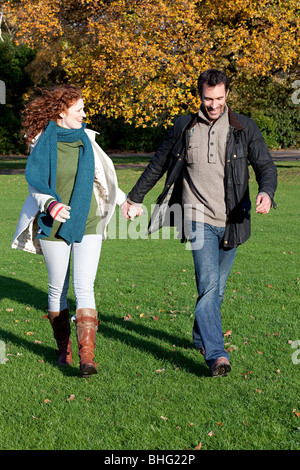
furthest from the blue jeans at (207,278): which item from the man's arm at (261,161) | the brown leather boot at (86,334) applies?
the brown leather boot at (86,334)

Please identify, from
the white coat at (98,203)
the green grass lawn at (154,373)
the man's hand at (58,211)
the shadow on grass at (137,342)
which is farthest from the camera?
the shadow on grass at (137,342)

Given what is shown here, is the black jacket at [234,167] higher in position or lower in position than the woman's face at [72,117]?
lower

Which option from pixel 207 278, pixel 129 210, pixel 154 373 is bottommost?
pixel 154 373

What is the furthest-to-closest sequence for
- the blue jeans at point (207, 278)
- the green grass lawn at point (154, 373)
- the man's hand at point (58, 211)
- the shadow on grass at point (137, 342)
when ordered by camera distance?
1. the shadow on grass at point (137, 342)
2. the blue jeans at point (207, 278)
3. the man's hand at point (58, 211)
4. the green grass lawn at point (154, 373)

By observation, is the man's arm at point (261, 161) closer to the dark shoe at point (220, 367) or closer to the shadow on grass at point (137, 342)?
the dark shoe at point (220, 367)

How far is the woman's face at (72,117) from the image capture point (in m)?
4.71

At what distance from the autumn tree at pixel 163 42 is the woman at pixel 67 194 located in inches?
753

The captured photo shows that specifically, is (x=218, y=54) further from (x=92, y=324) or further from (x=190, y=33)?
(x=92, y=324)

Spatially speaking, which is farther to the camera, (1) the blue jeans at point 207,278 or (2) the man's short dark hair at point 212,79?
(1) the blue jeans at point 207,278

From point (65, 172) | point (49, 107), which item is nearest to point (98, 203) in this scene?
point (65, 172)

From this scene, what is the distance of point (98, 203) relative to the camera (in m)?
4.93

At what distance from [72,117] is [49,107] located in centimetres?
19

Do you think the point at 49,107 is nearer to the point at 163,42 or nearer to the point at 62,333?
the point at 62,333

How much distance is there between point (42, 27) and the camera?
79.5 feet
